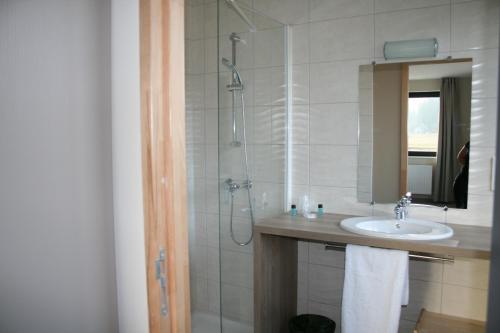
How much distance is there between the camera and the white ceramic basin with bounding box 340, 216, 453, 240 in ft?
6.41

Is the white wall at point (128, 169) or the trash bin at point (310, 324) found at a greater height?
the white wall at point (128, 169)

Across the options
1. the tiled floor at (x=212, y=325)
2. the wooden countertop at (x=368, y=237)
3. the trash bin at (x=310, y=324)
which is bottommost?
Answer: the trash bin at (x=310, y=324)

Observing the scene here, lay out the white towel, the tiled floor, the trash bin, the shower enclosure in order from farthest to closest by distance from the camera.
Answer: the trash bin, the tiled floor, the shower enclosure, the white towel

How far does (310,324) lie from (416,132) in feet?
4.47

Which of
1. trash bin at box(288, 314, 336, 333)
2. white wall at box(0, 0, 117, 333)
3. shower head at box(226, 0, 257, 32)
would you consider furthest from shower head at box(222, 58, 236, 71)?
trash bin at box(288, 314, 336, 333)

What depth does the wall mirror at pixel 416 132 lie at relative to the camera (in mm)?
2164

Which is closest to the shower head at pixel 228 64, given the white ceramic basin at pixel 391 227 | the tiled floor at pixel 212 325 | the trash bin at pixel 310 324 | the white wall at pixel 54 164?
the white wall at pixel 54 164

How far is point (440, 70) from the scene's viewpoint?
219 centimetres

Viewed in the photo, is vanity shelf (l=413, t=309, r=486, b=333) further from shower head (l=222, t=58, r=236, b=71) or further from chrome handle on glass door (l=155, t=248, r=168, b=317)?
shower head (l=222, t=58, r=236, b=71)

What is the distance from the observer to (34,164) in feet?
4.42

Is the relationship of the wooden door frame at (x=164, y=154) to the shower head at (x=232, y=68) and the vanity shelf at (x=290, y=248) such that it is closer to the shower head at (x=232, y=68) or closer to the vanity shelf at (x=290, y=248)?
the shower head at (x=232, y=68)

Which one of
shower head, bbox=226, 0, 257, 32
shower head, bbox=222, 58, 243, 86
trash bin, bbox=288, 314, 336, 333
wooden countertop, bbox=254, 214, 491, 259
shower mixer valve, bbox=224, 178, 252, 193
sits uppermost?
shower head, bbox=226, 0, 257, 32

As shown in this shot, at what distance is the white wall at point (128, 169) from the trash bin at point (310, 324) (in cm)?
132

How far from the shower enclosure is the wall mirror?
62 cm
